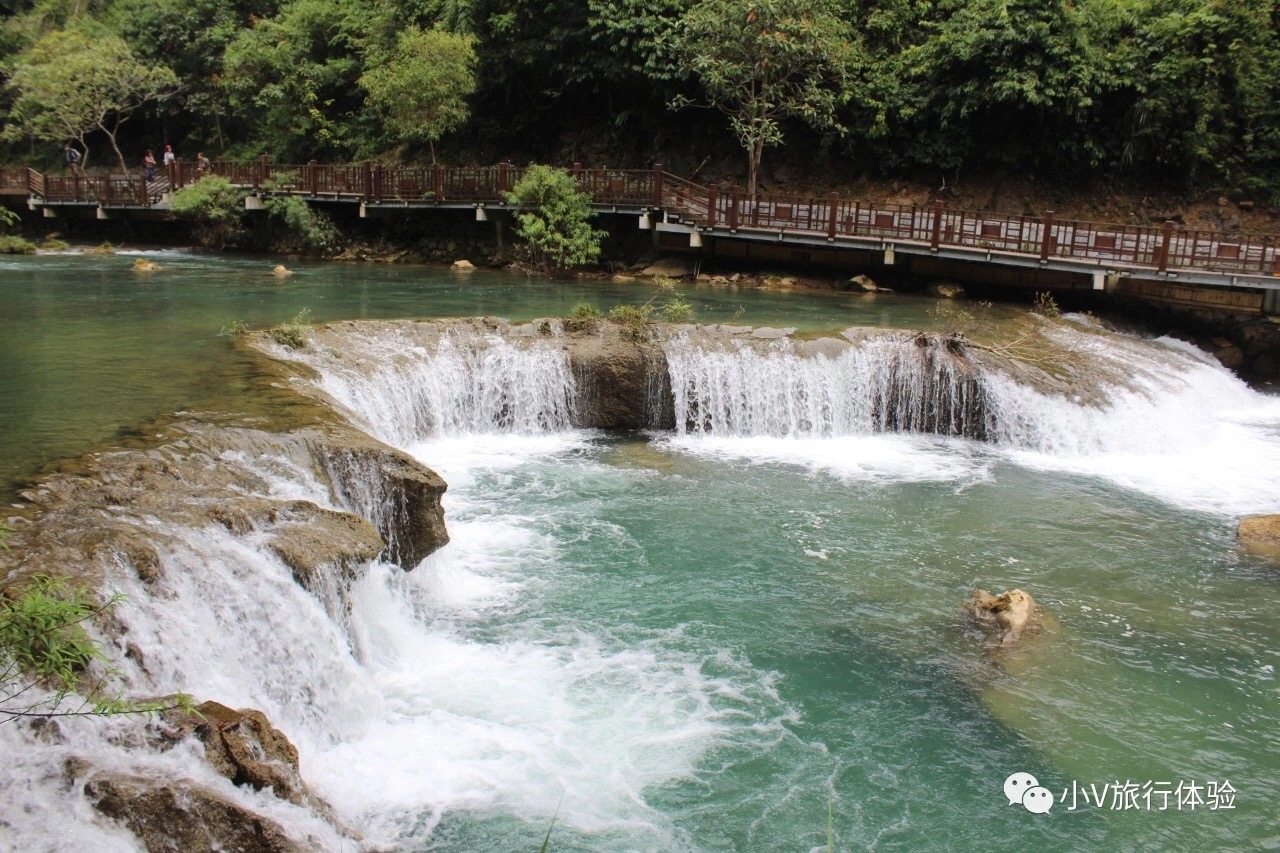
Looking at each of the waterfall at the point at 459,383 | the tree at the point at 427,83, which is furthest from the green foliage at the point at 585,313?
the tree at the point at 427,83

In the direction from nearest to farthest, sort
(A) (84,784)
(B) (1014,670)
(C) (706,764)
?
(A) (84,784) < (C) (706,764) < (B) (1014,670)

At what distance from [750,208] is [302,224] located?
11.5 m

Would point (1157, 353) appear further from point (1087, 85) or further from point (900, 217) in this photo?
point (1087, 85)

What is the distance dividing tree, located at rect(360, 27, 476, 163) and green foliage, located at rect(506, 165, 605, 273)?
3.71 meters

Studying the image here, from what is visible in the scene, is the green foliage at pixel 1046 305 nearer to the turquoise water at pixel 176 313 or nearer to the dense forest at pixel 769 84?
the turquoise water at pixel 176 313

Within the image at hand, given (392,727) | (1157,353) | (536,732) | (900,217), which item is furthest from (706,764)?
(900,217)

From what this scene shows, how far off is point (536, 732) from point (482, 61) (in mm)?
24746

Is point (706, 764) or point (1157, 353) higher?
point (1157, 353)

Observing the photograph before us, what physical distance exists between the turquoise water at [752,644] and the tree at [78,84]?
73.6ft

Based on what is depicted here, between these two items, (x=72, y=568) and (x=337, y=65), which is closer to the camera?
(x=72, y=568)

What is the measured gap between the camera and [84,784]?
473 cm

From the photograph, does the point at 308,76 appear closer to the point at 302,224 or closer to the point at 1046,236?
the point at 302,224

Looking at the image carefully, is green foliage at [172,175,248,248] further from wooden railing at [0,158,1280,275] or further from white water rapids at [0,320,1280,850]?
white water rapids at [0,320,1280,850]

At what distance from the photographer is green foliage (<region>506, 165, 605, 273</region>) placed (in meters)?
23.1
